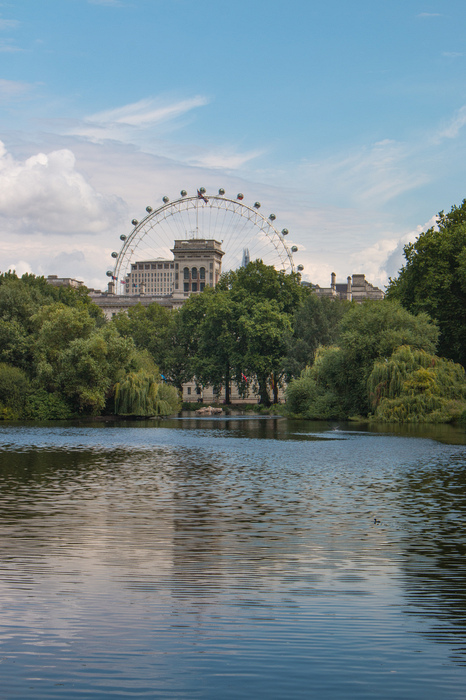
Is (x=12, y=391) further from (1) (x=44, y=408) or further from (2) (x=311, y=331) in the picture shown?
(2) (x=311, y=331)

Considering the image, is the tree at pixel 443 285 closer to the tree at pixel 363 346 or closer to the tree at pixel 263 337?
the tree at pixel 363 346

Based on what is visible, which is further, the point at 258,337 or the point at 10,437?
the point at 258,337

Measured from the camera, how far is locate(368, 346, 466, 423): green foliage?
62.8 metres

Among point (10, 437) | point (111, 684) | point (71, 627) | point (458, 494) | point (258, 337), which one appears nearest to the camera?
point (111, 684)

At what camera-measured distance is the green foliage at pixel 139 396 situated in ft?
258

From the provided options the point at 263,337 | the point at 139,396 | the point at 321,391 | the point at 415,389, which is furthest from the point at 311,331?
the point at 415,389

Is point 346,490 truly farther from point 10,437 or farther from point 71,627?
point 10,437

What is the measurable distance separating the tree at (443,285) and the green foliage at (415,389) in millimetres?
8775

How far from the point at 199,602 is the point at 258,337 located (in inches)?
3797

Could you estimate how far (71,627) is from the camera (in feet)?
30.7

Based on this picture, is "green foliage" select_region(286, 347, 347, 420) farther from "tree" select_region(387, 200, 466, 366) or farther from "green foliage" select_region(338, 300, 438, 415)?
"tree" select_region(387, 200, 466, 366)

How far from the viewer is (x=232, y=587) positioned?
1145 centimetres

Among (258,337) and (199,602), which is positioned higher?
(258,337)

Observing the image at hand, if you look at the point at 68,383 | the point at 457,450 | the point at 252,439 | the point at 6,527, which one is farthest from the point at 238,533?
the point at 68,383
